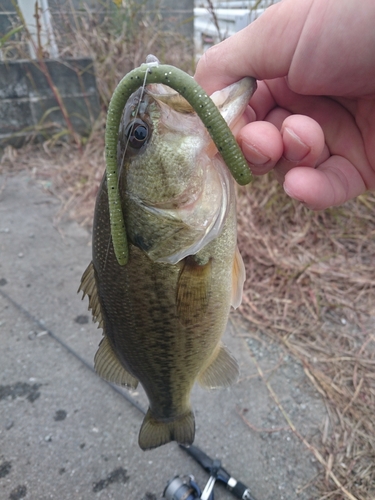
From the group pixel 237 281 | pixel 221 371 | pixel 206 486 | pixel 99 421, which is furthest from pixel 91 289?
pixel 99 421

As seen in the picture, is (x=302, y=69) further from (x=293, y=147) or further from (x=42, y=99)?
(x=42, y=99)

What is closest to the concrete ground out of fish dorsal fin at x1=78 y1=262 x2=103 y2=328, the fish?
the fish

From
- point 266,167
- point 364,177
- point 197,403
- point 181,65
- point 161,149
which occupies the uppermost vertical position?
point 161,149

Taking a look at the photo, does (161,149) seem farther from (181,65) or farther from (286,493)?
(181,65)

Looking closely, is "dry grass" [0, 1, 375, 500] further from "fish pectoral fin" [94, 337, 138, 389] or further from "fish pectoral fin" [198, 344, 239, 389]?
"fish pectoral fin" [94, 337, 138, 389]

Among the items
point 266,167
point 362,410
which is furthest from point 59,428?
point 266,167

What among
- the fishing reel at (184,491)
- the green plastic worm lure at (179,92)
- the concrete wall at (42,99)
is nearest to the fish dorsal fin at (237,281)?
the green plastic worm lure at (179,92)

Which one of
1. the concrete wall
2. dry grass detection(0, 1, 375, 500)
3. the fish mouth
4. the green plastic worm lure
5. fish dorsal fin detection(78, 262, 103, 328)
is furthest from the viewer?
the concrete wall
